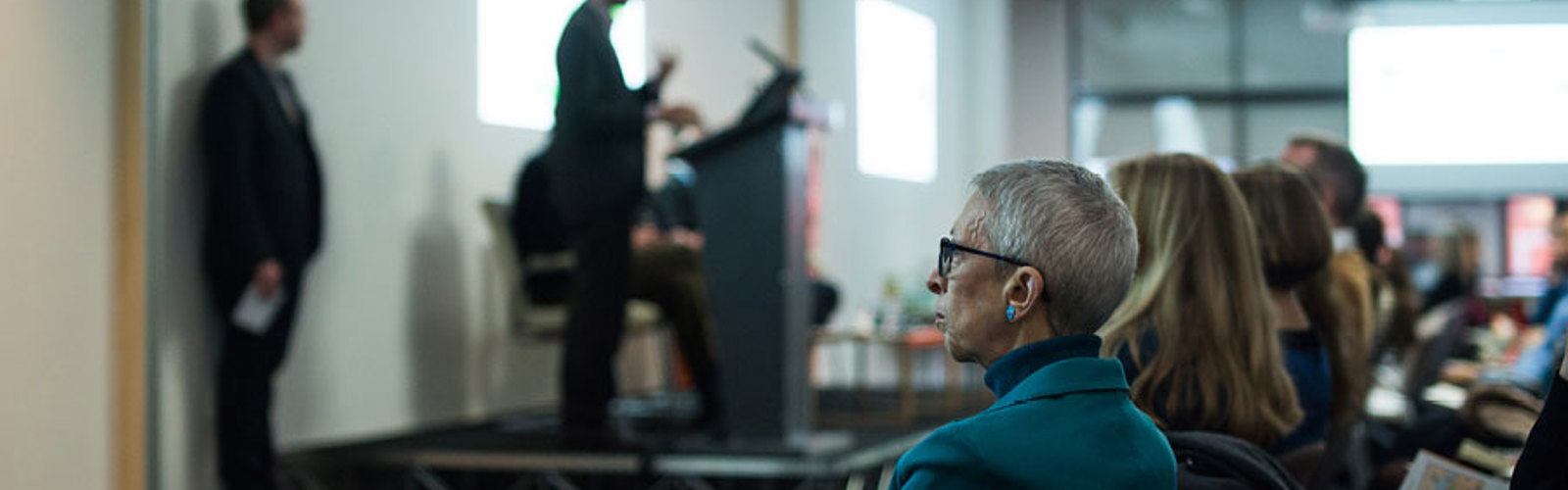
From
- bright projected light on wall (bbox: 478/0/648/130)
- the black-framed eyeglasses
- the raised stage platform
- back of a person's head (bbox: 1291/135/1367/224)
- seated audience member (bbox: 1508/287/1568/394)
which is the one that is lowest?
the raised stage platform

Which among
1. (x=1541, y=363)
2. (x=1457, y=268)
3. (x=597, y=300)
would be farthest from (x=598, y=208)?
(x=1457, y=268)

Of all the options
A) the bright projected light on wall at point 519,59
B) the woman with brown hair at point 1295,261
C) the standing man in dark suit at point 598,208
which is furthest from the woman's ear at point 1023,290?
the bright projected light on wall at point 519,59

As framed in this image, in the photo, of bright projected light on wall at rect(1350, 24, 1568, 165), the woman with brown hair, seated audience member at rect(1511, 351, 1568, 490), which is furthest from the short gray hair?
bright projected light on wall at rect(1350, 24, 1568, 165)

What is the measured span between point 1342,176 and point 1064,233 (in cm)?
297

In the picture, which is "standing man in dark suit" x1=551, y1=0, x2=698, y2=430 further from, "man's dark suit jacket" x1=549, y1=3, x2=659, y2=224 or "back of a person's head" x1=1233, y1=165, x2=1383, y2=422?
"back of a person's head" x1=1233, y1=165, x2=1383, y2=422

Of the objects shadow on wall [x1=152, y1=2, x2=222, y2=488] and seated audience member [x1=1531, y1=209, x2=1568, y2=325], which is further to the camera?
seated audience member [x1=1531, y1=209, x2=1568, y2=325]

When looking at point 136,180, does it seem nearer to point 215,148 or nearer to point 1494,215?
point 215,148

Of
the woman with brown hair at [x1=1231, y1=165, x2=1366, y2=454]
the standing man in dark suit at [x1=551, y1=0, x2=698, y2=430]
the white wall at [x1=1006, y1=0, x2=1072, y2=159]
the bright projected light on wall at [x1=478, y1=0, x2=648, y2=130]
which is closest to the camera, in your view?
the woman with brown hair at [x1=1231, y1=165, x2=1366, y2=454]

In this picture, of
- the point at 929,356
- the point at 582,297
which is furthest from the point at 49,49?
the point at 929,356

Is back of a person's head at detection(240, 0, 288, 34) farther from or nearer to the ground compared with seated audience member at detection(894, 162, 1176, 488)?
farther from the ground

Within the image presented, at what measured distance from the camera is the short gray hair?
1449mm

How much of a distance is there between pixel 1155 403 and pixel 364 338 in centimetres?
335

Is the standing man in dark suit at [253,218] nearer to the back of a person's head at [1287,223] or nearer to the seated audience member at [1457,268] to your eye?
the back of a person's head at [1287,223]

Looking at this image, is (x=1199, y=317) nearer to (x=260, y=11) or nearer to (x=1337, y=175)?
(x=1337, y=175)
